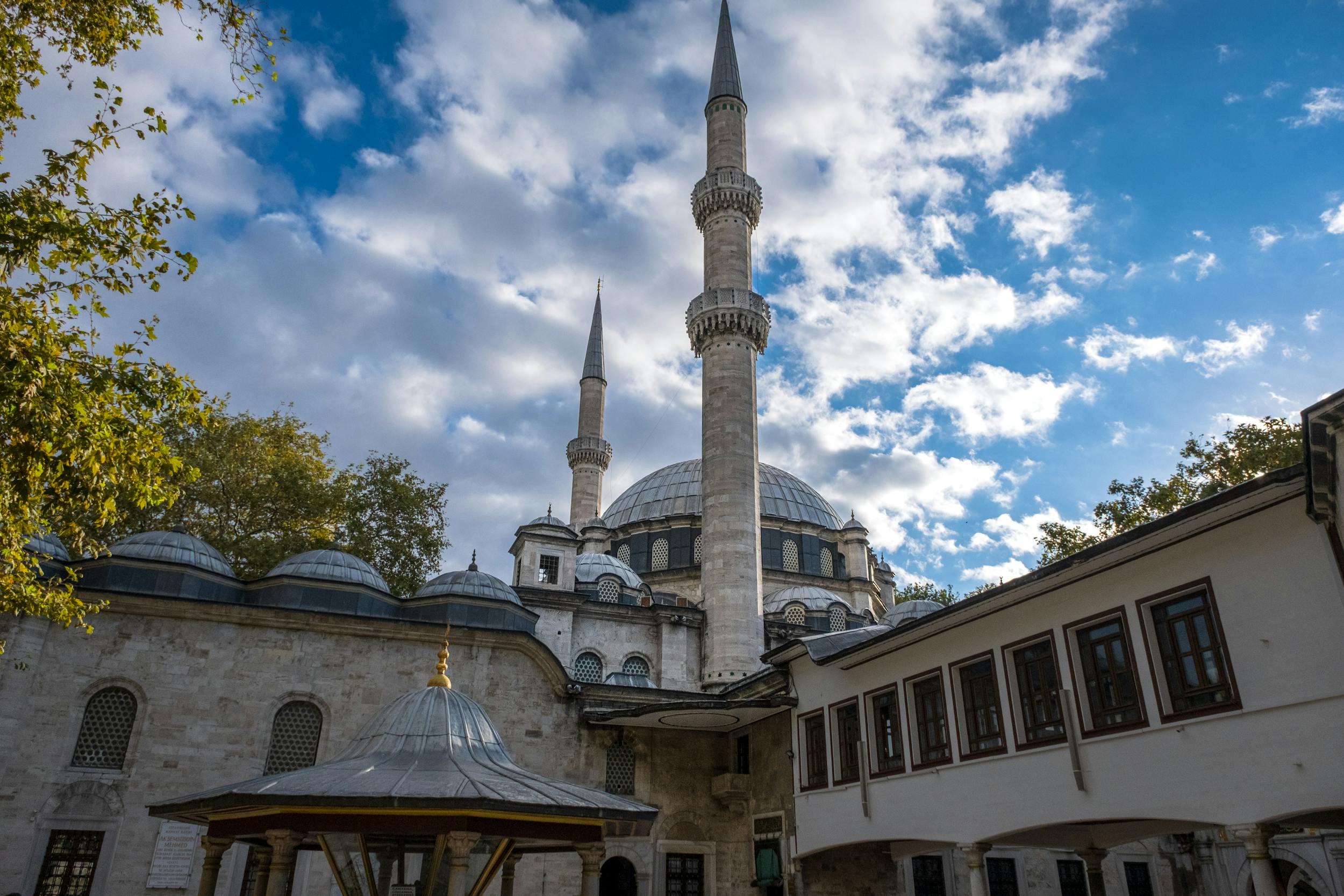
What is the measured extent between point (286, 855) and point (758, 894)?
444 inches

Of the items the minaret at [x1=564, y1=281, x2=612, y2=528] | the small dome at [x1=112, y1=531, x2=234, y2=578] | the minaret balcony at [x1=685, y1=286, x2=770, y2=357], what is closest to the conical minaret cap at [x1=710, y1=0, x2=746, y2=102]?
the minaret balcony at [x1=685, y1=286, x2=770, y2=357]

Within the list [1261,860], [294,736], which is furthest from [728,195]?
[1261,860]

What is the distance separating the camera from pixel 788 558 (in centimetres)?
3419

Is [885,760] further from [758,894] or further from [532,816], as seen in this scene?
[532,816]

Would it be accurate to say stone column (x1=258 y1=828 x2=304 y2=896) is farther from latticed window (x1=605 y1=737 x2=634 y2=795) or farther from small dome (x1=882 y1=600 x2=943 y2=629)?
small dome (x1=882 y1=600 x2=943 y2=629)

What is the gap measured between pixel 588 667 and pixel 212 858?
1681 centimetres

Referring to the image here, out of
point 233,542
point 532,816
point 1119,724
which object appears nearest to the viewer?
point 532,816

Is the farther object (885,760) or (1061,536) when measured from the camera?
(1061,536)

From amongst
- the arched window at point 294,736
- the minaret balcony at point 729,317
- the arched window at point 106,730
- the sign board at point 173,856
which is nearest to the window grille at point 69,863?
the sign board at point 173,856

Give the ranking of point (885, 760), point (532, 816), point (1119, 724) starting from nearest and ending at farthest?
point (532, 816)
point (1119, 724)
point (885, 760)

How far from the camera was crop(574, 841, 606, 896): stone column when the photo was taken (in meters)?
8.65

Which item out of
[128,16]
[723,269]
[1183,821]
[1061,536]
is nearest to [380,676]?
[128,16]

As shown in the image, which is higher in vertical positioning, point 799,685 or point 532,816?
point 799,685

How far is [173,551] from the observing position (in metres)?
17.3
